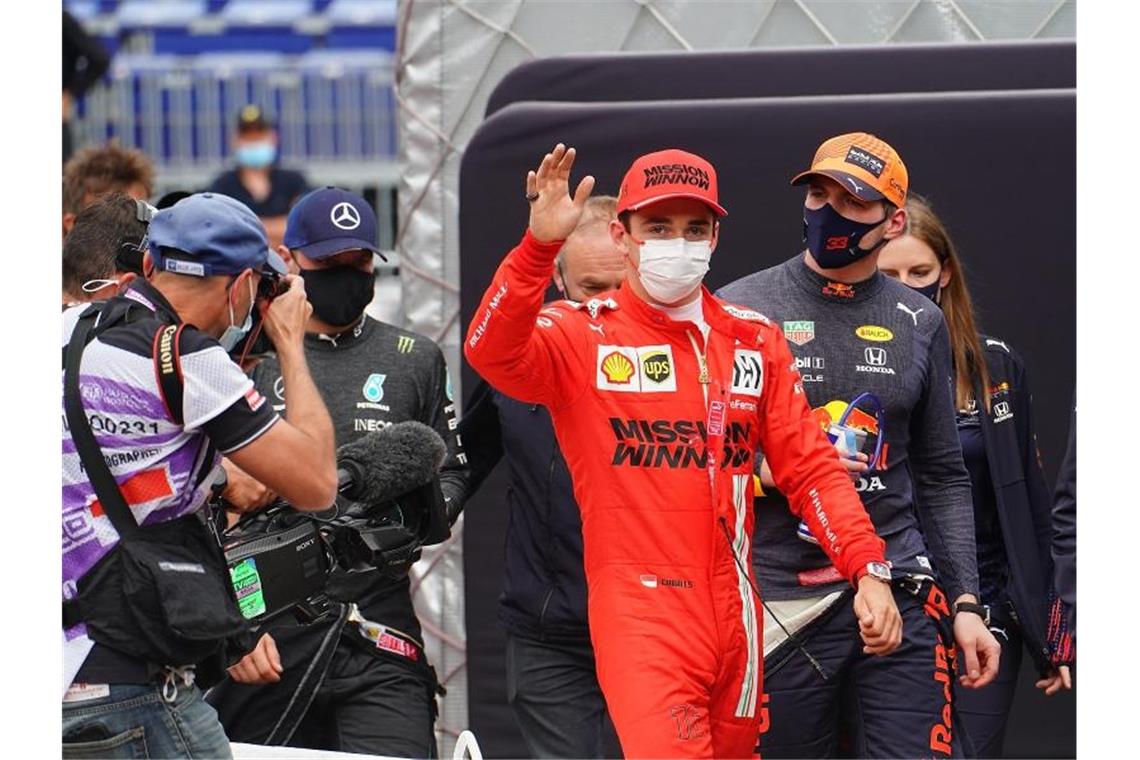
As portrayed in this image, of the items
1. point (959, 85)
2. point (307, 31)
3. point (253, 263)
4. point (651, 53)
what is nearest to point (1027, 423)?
point (959, 85)

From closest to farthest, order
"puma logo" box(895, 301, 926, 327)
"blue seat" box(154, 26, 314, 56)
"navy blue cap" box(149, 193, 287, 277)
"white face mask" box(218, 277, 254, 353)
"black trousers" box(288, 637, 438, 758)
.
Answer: "navy blue cap" box(149, 193, 287, 277)
"white face mask" box(218, 277, 254, 353)
"puma logo" box(895, 301, 926, 327)
"black trousers" box(288, 637, 438, 758)
"blue seat" box(154, 26, 314, 56)

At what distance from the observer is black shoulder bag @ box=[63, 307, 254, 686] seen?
11.8 ft

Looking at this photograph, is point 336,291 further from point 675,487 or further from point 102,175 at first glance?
point 102,175

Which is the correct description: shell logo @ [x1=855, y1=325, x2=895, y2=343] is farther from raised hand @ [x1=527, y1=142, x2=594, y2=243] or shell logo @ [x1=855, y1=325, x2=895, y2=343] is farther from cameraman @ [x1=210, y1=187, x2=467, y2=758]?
cameraman @ [x1=210, y1=187, x2=467, y2=758]

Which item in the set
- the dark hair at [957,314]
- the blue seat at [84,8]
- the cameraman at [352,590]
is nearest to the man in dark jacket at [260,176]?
the blue seat at [84,8]

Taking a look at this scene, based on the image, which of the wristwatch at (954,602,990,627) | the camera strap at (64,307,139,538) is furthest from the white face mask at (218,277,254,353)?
the wristwatch at (954,602,990,627)

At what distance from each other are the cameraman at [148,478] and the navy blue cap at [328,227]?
4.32 feet

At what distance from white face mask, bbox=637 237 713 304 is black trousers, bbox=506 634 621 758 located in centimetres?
120

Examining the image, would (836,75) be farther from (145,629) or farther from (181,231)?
(145,629)

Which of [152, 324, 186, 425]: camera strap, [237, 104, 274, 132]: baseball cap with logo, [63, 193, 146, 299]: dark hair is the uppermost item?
[237, 104, 274, 132]: baseball cap with logo

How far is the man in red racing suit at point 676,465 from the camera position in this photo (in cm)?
415

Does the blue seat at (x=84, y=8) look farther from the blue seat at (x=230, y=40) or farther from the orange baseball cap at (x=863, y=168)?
the orange baseball cap at (x=863, y=168)

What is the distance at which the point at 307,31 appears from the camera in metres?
17.5

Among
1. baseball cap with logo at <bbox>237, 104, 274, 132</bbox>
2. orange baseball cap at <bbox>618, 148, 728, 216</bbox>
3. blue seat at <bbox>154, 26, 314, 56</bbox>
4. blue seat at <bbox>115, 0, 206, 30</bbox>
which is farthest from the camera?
blue seat at <bbox>154, 26, 314, 56</bbox>
